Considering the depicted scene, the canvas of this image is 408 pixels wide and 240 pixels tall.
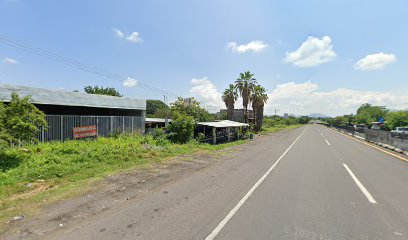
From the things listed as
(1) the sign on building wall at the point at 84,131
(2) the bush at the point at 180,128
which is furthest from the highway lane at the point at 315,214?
(1) the sign on building wall at the point at 84,131

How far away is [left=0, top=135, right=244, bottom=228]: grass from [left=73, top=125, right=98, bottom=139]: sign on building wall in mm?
5213

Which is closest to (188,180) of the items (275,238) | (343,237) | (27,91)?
(275,238)

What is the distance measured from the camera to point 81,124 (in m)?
18.7

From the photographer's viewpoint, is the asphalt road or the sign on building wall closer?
the asphalt road

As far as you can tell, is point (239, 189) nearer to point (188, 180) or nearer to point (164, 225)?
point (188, 180)

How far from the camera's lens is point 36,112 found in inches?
445

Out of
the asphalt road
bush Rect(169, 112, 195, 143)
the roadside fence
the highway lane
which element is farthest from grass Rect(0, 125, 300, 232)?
the roadside fence

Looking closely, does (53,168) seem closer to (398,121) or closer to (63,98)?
(63,98)

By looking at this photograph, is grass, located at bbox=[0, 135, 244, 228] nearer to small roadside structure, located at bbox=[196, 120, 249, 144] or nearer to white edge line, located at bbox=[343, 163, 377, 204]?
white edge line, located at bbox=[343, 163, 377, 204]

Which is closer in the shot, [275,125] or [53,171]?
[53,171]

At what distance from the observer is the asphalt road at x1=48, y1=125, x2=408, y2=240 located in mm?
4453

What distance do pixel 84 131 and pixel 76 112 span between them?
6.25 metres

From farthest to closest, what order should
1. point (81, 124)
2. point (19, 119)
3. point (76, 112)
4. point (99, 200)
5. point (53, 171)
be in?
1. point (76, 112)
2. point (81, 124)
3. point (19, 119)
4. point (53, 171)
5. point (99, 200)

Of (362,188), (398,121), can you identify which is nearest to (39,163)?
(362,188)
